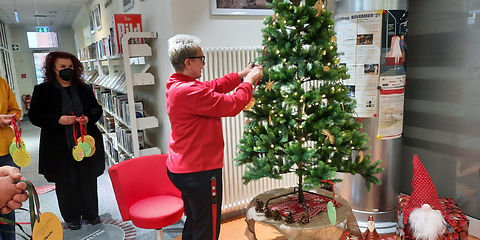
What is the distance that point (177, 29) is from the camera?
2822mm

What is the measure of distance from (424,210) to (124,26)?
10.1ft

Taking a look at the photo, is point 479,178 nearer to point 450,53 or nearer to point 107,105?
point 450,53

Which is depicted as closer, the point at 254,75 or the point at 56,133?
the point at 254,75

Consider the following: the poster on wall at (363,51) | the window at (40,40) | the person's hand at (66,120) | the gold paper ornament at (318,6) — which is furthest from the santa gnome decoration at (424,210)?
the window at (40,40)

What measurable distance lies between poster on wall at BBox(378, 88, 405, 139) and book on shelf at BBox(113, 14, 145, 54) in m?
2.38

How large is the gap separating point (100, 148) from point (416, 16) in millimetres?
3368

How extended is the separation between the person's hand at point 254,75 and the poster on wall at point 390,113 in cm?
126

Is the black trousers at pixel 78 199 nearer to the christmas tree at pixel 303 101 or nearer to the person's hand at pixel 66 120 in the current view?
the person's hand at pixel 66 120

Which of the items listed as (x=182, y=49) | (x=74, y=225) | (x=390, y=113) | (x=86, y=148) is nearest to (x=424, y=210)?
(x=390, y=113)

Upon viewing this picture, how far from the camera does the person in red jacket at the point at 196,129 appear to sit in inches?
71.5

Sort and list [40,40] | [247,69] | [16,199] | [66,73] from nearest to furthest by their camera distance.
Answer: [16,199] → [247,69] → [66,73] → [40,40]

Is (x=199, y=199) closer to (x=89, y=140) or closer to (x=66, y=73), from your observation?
(x=89, y=140)

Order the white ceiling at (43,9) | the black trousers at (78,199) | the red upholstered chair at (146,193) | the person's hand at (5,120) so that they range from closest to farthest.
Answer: the red upholstered chair at (146,193) < the person's hand at (5,120) < the black trousers at (78,199) < the white ceiling at (43,9)

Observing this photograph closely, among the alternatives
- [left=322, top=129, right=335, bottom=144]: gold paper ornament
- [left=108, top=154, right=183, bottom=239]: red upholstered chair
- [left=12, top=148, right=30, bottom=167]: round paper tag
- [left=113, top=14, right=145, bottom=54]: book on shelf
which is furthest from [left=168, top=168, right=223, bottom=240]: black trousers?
[left=113, top=14, right=145, bottom=54]: book on shelf
